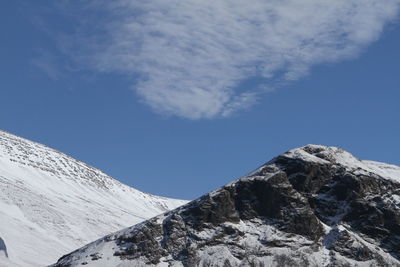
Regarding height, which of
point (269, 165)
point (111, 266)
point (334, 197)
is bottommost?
point (111, 266)

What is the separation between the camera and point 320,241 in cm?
10956

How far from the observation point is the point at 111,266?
104 m

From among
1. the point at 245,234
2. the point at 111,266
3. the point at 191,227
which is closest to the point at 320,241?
the point at 245,234

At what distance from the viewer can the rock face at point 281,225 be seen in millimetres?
105938

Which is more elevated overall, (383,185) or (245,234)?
(383,185)

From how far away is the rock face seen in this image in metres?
106

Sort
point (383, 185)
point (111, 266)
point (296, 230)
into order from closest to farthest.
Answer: point (111, 266), point (296, 230), point (383, 185)

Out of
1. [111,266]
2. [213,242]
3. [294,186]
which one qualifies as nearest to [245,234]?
[213,242]

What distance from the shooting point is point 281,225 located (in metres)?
112

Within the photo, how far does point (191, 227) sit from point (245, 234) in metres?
9.16

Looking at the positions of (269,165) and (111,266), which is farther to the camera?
(269,165)

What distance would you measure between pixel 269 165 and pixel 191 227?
2018 centimetres

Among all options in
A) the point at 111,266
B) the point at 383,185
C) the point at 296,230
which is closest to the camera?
the point at 111,266

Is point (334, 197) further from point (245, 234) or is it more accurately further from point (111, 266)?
point (111, 266)
